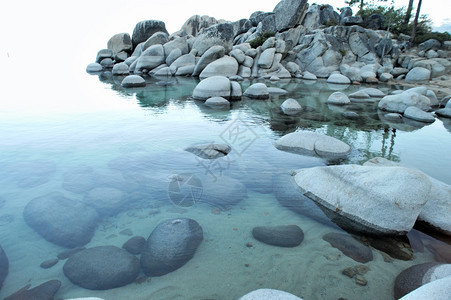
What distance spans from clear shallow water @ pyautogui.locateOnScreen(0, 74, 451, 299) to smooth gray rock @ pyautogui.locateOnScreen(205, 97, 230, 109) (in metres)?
0.77

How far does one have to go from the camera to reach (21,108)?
11031mm

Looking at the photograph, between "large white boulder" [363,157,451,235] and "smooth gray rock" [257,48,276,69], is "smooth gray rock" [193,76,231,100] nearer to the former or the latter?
"large white boulder" [363,157,451,235]

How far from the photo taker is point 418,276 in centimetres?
292

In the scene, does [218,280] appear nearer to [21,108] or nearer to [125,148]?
[125,148]

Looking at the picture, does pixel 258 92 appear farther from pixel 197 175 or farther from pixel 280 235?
pixel 280 235

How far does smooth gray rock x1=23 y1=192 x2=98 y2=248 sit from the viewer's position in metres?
3.57

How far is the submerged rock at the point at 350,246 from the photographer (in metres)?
3.34

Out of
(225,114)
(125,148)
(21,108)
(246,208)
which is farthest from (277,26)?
(246,208)

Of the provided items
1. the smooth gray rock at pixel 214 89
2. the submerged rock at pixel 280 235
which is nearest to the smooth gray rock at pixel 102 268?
the submerged rock at pixel 280 235

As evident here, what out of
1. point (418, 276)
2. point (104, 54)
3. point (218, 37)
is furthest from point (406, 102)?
point (104, 54)

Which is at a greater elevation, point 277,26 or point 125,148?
point 277,26

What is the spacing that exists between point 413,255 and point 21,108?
1320cm

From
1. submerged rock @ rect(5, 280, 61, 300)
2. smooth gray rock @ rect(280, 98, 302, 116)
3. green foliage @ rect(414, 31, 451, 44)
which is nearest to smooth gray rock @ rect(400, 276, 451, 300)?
submerged rock @ rect(5, 280, 61, 300)

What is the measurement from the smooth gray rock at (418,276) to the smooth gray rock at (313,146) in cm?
353
